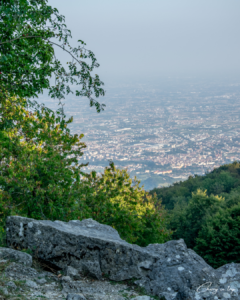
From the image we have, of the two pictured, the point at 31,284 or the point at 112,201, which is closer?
the point at 31,284

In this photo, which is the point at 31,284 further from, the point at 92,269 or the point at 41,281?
the point at 92,269

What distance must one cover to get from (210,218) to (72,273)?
2213 centimetres

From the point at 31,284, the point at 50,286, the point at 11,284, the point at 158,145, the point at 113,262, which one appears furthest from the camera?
the point at 158,145


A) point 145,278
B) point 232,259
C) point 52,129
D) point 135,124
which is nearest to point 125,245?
point 145,278

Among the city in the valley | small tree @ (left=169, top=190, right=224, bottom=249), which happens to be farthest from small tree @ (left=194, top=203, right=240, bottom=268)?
the city in the valley

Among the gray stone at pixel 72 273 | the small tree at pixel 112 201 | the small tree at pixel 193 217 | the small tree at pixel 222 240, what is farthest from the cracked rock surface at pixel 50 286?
the small tree at pixel 193 217

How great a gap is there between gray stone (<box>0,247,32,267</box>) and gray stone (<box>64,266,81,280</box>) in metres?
0.91

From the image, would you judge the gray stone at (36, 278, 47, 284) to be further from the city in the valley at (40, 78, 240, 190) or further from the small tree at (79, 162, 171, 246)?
the city in the valley at (40, 78, 240, 190)

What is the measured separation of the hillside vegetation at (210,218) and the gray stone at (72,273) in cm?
1906

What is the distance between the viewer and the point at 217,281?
21.9ft

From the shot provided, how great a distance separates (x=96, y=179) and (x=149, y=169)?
114 meters

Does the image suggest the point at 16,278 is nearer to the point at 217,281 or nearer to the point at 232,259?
the point at 217,281

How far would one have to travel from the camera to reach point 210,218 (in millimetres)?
25750

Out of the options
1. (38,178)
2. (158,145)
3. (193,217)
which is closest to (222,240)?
(193,217)
